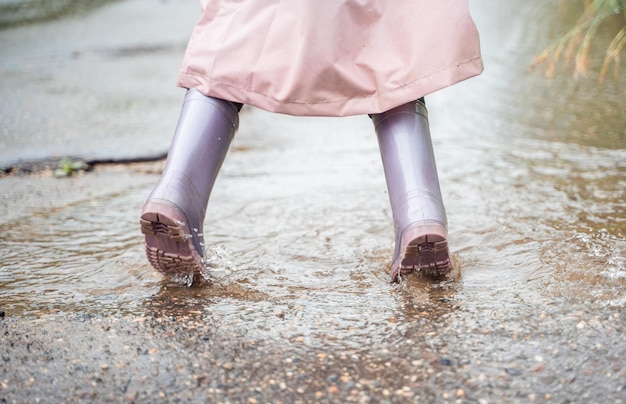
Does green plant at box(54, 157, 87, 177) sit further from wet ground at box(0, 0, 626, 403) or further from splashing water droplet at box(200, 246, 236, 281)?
splashing water droplet at box(200, 246, 236, 281)

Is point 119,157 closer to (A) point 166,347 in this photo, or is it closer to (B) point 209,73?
(B) point 209,73

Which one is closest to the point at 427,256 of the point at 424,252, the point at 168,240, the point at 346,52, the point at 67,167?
the point at 424,252

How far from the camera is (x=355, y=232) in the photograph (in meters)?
2.60

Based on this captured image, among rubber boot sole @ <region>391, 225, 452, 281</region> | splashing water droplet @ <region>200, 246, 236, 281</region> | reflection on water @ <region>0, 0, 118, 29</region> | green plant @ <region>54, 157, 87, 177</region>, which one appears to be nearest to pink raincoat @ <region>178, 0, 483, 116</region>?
rubber boot sole @ <region>391, 225, 452, 281</region>

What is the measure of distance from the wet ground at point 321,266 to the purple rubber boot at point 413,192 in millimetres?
97

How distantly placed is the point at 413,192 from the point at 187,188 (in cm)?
58

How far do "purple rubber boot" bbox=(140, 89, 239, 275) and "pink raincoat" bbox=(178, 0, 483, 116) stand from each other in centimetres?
15

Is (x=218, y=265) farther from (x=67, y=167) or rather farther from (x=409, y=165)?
(x=67, y=167)

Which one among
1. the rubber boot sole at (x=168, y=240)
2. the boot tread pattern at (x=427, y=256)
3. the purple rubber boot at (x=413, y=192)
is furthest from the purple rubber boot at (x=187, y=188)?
the boot tread pattern at (x=427, y=256)

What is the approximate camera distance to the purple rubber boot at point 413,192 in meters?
1.91

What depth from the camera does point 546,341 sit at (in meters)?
1.69

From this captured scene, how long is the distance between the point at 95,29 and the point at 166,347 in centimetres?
546

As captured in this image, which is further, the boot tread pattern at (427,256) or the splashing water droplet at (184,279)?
the splashing water droplet at (184,279)

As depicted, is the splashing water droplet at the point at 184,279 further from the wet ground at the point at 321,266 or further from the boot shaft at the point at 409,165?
the boot shaft at the point at 409,165
